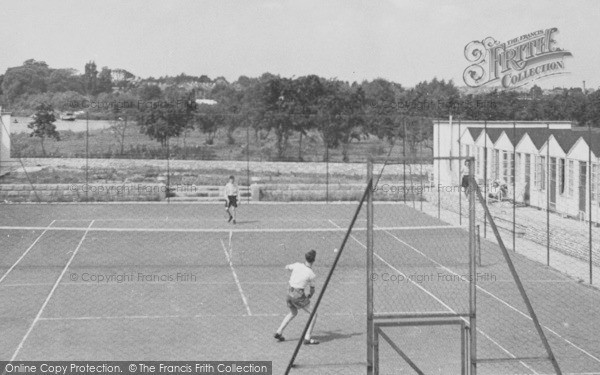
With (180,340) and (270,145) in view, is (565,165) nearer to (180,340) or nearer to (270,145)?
(180,340)

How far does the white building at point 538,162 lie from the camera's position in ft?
88.6

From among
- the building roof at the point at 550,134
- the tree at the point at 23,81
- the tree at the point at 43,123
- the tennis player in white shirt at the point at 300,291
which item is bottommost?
the tennis player in white shirt at the point at 300,291

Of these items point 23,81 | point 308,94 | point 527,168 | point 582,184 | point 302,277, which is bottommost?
point 302,277

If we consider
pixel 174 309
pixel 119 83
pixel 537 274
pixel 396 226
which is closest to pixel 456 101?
pixel 396 226

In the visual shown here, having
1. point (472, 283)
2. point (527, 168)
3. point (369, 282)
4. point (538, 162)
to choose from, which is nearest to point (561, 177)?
point (538, 162)

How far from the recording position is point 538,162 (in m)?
31.8

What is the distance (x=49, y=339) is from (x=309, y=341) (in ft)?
14.3

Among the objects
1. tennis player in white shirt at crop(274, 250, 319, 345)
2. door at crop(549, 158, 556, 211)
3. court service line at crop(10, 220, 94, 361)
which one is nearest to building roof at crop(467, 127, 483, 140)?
door at crop(549, 158, 556, 211)

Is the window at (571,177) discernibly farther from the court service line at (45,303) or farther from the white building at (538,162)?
the court service line at (45,303)

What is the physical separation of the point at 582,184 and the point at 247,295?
13276mm

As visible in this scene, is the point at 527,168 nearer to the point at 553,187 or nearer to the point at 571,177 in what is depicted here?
the point at 553,187

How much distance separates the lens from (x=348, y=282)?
20.6 meters

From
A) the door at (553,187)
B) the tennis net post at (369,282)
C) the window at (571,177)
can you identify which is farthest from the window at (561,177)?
the tennis net post at (369,282)

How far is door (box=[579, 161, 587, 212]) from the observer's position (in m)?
27.6
